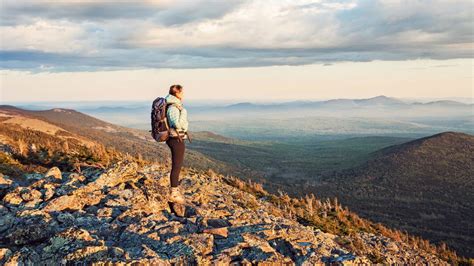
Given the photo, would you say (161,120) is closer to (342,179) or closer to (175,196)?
(175,196)

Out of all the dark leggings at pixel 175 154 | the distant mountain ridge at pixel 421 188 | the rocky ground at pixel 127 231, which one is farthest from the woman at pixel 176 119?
the distant mountain ridge at pixel 421 188

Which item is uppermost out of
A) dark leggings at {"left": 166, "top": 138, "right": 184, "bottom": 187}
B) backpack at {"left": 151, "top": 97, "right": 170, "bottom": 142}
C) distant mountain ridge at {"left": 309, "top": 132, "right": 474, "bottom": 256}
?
backpack at {"left": 151, "top": 97, "right": 170, "bottom": 142}

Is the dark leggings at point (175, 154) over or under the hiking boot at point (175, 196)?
over

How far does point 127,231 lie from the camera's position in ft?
40.0

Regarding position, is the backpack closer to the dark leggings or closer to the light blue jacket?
the light blue jacket

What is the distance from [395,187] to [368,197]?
1640 centimetres

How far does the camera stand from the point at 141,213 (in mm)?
13938

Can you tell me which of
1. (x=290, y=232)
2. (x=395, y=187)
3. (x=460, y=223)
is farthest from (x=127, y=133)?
(x=290, y=232)

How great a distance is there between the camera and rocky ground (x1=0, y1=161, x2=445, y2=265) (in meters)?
10.4

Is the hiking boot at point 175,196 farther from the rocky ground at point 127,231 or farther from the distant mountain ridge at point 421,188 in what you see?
the distant mountain ridge at point 421,188

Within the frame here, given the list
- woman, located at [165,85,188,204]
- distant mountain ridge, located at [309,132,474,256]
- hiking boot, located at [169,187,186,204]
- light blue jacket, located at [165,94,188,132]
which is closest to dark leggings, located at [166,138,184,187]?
woman, located at [165,85,188,204]

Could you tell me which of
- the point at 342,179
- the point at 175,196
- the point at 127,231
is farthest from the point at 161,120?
the point at 342,179

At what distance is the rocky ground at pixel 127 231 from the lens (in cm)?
1041

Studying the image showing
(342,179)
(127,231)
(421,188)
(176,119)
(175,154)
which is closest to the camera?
(127,231)
